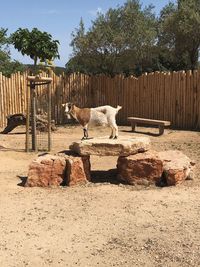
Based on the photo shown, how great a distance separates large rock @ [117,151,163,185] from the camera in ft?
27.3

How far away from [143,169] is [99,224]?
2249mm

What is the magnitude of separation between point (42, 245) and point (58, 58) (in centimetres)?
1475

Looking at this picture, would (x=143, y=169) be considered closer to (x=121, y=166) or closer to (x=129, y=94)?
(x=121, y=166)

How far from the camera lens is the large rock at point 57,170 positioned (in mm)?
8195

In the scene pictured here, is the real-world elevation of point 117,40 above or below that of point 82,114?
above

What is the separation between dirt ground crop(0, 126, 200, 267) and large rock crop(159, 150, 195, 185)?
0.65 feet

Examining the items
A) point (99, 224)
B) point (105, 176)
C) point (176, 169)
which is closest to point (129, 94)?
point (105, 176)

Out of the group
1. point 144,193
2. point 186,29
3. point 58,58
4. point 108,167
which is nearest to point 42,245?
point 144,193

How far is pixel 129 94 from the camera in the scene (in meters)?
17.8

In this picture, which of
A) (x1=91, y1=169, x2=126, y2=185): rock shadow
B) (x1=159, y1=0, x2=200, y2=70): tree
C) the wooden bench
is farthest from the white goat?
(x1=159, y1=0, x2=200, y2=70): tree

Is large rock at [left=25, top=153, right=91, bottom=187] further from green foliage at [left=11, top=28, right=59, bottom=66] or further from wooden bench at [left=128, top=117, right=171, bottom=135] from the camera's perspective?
Answer: green foliage at [left=11, top=28, right=59, bottom=66]

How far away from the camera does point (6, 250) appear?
5445 mm

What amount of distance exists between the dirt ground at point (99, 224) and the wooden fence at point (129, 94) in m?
6.90

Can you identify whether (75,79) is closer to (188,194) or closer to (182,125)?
(182,125)
